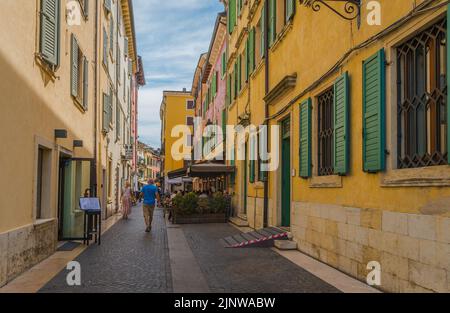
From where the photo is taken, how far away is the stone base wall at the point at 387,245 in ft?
18.0

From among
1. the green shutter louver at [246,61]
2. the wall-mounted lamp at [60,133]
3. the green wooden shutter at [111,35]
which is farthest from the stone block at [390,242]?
the green wooden shutter at [111,35]

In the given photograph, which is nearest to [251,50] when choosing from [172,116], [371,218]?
[371,218]

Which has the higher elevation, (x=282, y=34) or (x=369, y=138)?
(x=282, y=34)

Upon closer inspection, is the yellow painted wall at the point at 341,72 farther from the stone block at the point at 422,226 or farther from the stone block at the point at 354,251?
the stone block at the point at 354,251

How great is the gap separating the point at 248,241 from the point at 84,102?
5.87 m

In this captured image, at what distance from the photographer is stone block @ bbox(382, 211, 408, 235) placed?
6.21 meters

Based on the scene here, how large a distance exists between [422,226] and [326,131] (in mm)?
4082

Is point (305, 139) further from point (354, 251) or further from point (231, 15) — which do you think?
point (231, 15)

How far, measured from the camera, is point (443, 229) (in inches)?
211

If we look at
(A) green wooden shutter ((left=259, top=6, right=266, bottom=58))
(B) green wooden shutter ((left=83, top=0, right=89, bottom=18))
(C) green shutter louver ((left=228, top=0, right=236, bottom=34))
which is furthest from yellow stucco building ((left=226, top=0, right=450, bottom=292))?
(C) green shutter louver ((left=228, top=0, right=236, bottom=34))

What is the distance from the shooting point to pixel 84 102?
46.9 feet

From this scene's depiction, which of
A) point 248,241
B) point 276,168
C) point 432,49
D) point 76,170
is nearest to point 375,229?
point 432,49

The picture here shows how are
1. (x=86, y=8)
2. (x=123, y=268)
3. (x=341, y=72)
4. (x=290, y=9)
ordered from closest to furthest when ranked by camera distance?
(x=341, y=72)
(x=123, y=268)
(x=290, y=9)
(x=86, y=8)

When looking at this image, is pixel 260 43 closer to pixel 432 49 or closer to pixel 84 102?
pixel 84 102
